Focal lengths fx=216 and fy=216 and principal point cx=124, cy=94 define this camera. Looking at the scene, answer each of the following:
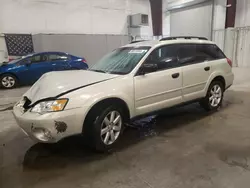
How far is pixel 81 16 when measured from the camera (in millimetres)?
11453

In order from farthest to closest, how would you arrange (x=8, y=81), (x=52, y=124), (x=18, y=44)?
(x=18, y=44) < (x=8, y=81) < (x=52, y=124)

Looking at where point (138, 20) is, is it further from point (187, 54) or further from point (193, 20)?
point (187, 54)

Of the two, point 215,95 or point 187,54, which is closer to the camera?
point 187,54

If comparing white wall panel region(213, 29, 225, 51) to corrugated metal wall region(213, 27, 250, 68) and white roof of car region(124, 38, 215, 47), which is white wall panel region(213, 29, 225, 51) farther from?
white roof of car region(124, 38, 215, 47)

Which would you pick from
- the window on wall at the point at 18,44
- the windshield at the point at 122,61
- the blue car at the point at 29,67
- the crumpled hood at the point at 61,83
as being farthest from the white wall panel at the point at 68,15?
the crumpled hood at the point at 61,83

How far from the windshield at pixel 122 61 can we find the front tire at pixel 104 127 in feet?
2.05

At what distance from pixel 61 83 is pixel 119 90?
28.5 inches

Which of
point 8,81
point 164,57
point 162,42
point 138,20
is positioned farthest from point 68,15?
point 164,57

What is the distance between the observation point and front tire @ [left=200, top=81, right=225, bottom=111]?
4.07 metres

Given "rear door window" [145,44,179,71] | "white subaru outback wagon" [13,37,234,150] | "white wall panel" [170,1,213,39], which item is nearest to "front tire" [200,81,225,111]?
"white subaru outback wagon" [13,37,234,150]

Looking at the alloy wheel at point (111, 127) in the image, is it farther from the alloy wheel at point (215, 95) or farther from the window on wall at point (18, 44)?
the window on wall at point (18, 44)

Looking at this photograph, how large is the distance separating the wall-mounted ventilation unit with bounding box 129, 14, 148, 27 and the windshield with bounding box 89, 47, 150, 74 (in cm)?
929

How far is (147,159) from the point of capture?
2.59 meters

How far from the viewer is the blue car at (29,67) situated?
7.54m
